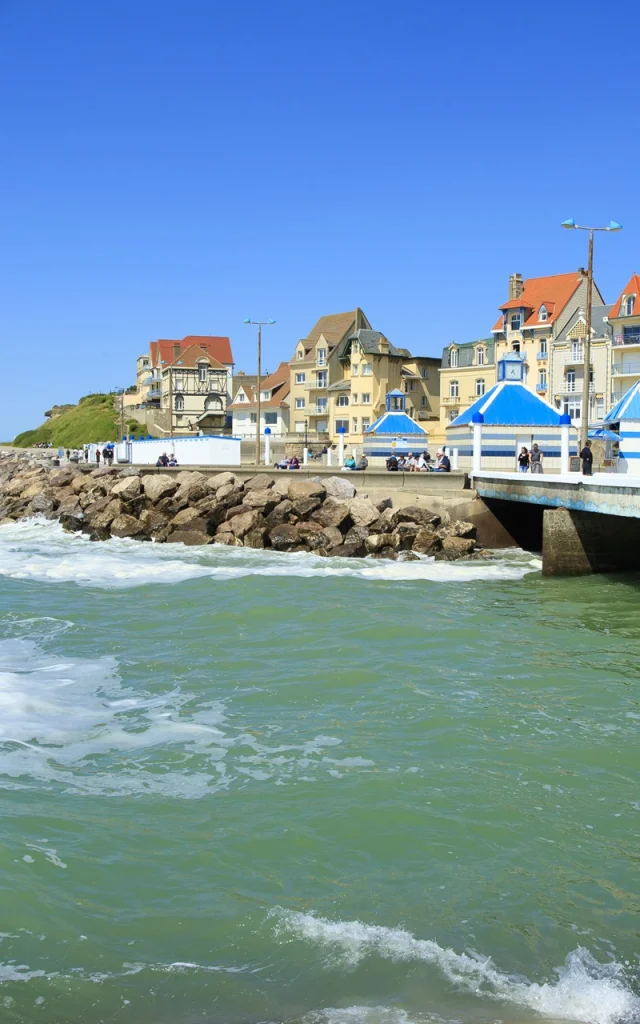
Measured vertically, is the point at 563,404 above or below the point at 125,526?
above

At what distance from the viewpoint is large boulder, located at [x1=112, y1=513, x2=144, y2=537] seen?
2909 cm

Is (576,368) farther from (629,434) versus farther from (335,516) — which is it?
(335,516)

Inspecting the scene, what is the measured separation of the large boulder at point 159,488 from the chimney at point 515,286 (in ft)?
161

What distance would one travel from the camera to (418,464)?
123ft

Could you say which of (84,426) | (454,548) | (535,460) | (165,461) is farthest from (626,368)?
(84,426)

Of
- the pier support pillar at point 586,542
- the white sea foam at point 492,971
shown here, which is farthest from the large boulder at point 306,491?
the white sea foam at point 492,971

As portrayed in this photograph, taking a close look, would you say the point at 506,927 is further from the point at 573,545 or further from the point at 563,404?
the point at 563,404

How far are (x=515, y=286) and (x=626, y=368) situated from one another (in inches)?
481

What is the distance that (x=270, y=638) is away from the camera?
1459cm

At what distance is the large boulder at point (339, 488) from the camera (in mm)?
29203

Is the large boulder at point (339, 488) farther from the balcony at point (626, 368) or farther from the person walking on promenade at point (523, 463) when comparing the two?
the balcony at point (626, 368)

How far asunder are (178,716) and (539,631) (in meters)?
7.09

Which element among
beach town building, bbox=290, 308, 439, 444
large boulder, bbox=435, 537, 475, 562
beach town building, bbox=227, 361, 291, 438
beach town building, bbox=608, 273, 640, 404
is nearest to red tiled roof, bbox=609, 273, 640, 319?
beach town building, bbox=608, 273, 640, 404

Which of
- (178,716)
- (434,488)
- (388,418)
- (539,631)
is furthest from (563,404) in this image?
(178,716)
